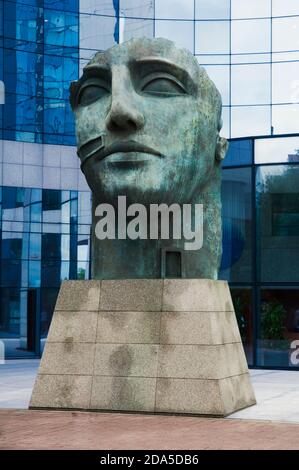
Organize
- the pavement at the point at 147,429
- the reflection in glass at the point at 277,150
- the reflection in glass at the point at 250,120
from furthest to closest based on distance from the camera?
the reflection in glass at the point at 250,120 → the reflection in glass at the point at 277,150 → the pavement at the point at 147,429

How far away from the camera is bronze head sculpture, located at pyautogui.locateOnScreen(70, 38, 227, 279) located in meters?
13.3

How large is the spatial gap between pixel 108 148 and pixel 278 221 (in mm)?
12819

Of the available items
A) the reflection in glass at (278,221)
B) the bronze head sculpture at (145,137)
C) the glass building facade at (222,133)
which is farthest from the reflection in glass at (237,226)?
the bronze head sculpture at (145,137)

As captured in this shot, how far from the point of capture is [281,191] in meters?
25.3

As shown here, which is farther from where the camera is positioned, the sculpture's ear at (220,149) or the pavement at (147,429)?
the sculpture's ear at (220,149)

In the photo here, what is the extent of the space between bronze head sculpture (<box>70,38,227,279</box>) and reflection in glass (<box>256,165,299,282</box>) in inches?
432

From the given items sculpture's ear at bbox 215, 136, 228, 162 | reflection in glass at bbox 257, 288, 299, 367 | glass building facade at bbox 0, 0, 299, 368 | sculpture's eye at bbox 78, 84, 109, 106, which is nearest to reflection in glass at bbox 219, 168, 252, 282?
glass building facade at bbox 0, 0, 299, 368

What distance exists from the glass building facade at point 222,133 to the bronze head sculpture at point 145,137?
11.3 metres

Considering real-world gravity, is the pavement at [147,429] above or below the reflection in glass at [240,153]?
below

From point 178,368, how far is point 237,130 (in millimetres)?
19695

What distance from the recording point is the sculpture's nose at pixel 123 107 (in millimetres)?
13133

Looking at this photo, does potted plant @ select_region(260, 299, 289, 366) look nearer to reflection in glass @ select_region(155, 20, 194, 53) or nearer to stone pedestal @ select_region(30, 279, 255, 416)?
stone pedestal @ select_region(30, 279, 255, 416)

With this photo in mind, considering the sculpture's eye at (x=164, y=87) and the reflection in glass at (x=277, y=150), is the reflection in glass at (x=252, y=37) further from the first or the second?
the sculpture's eye at (x=164, y=87)

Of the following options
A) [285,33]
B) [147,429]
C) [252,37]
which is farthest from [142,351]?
[252,37]
